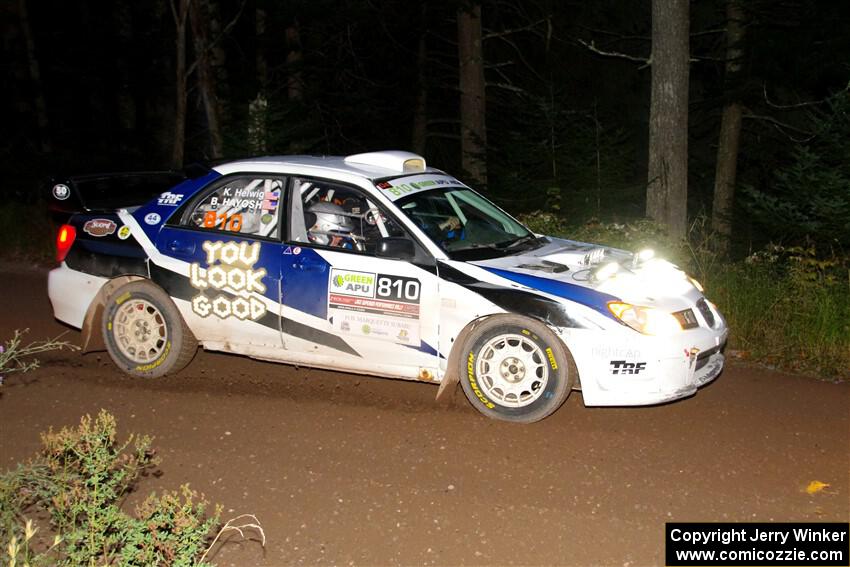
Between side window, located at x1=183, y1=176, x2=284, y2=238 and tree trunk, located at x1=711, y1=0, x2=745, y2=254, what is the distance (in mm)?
12766

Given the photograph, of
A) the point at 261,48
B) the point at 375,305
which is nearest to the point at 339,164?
the point at 375,305

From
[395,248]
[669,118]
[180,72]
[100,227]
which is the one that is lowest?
[395,248]

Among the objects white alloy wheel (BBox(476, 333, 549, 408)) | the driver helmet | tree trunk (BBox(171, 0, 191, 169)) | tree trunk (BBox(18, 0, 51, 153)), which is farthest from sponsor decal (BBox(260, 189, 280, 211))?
tree trunk (BBox(18, 0, 51, 153))

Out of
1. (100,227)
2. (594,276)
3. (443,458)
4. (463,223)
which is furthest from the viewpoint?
(100,227)

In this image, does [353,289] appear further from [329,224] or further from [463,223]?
[463,223]

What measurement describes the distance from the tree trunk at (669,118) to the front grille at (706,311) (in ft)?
18.3

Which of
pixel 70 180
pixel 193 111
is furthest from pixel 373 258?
pixel 193 111

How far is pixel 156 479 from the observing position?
546 centimetres

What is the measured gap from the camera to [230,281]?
7.04 m

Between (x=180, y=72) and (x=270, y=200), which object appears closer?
(x=270, y=200)

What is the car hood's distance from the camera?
20.3 feet

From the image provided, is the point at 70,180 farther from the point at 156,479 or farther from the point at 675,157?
the point at 675,157

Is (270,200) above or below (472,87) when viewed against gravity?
below

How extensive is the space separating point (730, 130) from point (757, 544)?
54.4 feet
